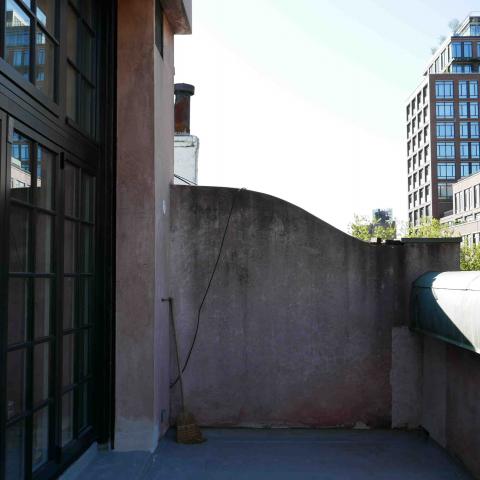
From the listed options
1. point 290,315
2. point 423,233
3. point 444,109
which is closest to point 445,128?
→ point 444,109

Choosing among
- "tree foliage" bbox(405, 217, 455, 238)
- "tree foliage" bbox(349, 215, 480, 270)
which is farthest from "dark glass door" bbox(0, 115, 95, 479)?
"tree foliage" bbox(405, 217, 455, 238)

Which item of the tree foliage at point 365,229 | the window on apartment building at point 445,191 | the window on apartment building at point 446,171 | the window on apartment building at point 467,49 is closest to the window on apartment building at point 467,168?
the window on apartment building at point 446,171

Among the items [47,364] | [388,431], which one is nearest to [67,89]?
[47,364]

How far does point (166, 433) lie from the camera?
5805mm

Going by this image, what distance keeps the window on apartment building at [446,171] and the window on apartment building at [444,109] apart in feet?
21.2

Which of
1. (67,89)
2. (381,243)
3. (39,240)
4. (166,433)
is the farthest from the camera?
(381,243)

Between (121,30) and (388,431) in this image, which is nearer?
(121,30)

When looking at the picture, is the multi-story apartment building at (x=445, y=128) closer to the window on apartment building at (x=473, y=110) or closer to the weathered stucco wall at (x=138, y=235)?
the window on apartment building at (x=473, y=110)

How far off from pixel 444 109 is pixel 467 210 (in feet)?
57.2

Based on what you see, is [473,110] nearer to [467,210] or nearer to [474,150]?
[474,150]

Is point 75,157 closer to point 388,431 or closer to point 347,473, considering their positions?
point 347,473

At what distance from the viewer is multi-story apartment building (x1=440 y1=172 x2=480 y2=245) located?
204 ft

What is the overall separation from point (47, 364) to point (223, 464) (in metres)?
1.97

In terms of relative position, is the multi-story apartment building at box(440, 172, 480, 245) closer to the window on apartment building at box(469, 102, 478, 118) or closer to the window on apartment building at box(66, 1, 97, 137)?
the window on apartment building at box(469, 102, 478, 118)
